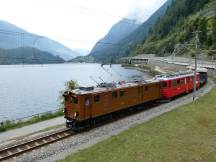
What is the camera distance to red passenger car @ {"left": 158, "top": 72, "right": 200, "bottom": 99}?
36.8 metres

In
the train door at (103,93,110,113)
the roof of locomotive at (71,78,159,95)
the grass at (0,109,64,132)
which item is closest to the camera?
the roof of locomotive at (71,78,159,95)

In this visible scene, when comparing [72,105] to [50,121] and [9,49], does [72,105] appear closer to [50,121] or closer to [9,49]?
[50,121]

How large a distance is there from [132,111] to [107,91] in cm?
680

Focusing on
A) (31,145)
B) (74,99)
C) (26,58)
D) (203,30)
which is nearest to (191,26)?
(203,30)

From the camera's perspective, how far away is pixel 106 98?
2603cm

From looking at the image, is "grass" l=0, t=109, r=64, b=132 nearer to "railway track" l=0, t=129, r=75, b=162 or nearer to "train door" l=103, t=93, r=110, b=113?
"railway track" l=0, t=129, r=75, b=162

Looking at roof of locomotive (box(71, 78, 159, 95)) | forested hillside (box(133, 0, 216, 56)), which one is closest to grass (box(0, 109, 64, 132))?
roof of locomotive (box(71, 78, 159, 95))

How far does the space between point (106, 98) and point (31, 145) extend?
8.62 metres

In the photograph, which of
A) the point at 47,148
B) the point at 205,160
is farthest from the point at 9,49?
the point at 205,160

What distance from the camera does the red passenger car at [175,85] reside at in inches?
1448

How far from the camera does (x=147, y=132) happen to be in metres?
20.2

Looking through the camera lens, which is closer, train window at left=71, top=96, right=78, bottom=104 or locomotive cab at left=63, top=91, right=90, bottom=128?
locomotive cab at left=63, top=91, right=90, bottom=128

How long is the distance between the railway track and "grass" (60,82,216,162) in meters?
3.86

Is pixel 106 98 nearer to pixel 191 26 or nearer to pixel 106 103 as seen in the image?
pixel 106 103
